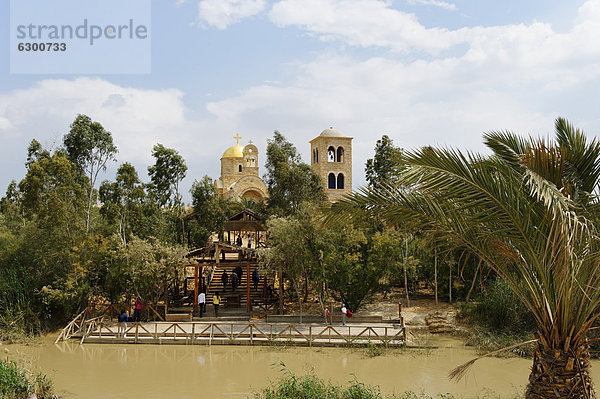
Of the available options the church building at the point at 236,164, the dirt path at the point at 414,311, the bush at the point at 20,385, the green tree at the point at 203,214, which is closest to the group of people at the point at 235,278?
the dirt path at the point at 414,311

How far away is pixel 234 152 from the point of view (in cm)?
5331

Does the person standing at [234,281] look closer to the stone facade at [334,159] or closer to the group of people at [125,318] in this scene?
the group of people at [125,318]

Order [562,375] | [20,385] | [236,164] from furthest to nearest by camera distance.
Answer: [236,164], [20,385], [562,375]

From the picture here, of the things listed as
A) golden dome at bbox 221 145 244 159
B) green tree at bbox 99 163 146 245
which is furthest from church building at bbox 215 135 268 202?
green tree at bbox 99 163 146 245

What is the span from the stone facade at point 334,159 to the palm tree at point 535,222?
3405 cm

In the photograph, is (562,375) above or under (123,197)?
under

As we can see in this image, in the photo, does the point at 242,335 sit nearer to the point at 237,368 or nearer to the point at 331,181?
the point at 237,368

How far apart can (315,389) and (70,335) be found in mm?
12872

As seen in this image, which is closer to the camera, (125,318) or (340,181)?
(125,318)

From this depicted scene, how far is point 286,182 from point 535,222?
21286 mm

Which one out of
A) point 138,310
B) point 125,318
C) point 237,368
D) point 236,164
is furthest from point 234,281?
point 236,164

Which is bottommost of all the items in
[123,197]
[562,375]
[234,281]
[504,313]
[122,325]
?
[122,325]

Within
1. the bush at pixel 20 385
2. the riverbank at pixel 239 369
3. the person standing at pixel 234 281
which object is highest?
the person standing at pixel 234 281

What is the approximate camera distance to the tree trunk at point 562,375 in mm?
6312
